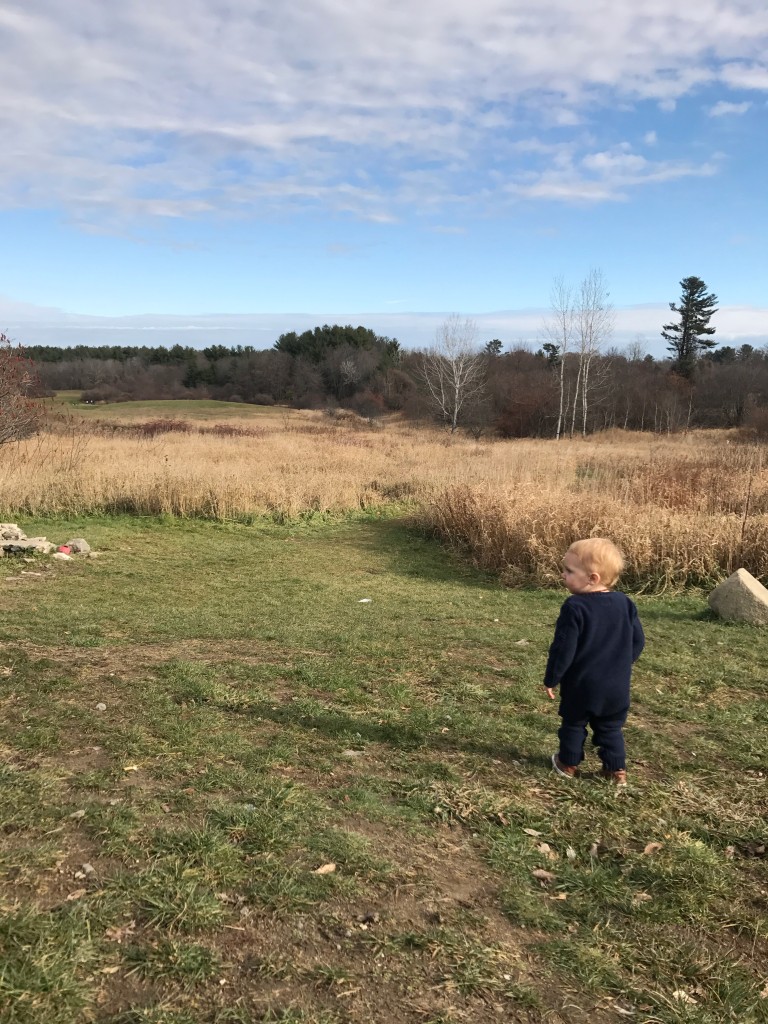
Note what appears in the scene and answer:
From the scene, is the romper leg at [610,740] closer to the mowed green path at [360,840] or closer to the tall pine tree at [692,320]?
→ the mowed green path at [360,840]

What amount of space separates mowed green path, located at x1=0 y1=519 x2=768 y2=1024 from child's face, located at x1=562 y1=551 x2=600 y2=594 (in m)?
0.99

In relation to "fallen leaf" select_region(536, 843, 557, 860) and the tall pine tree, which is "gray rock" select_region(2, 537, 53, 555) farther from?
the tall pine tree

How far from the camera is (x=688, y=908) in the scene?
2504 mm

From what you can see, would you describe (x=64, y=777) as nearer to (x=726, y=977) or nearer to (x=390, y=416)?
(x=726, y=977)

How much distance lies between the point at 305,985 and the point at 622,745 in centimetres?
203

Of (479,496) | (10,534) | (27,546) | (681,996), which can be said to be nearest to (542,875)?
(681,996)

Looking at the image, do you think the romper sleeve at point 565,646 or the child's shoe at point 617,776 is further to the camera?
the child's shoe at point 617,776

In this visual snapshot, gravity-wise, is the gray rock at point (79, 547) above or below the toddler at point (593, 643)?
below

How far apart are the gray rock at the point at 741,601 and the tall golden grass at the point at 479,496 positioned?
1763 mm

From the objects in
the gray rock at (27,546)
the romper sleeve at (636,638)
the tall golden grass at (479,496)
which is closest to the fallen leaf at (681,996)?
the romper sleeve at (636,638)

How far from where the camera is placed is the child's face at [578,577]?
3.30m

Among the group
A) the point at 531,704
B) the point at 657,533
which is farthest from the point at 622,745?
the point at 657,533

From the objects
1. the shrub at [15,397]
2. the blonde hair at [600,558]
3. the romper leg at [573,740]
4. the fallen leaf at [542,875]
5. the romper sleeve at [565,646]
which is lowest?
the fallen leaf at [542,875]

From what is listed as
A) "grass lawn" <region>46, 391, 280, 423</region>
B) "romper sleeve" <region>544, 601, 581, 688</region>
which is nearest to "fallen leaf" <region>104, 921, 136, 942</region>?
"romper sleeve" <region>544, 601, 581, 688</region>
